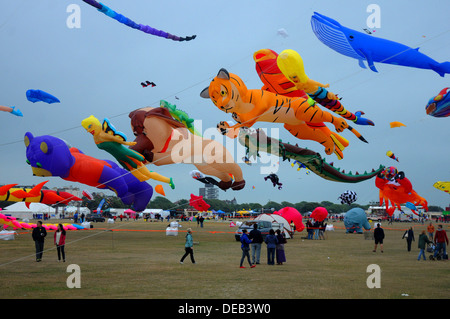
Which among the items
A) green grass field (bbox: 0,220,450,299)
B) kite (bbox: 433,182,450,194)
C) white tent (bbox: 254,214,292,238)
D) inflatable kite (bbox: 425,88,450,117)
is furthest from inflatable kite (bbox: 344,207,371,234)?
inflatable kite (bbox: 425,88,450,117)

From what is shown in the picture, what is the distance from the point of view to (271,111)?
1523 cm

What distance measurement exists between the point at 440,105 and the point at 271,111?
5.29m

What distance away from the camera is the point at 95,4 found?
12.1m

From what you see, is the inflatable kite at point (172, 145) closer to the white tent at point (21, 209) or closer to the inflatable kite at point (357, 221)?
the inflatable kite at point (357, 221)

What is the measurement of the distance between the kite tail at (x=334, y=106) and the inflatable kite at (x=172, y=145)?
5.58 meters

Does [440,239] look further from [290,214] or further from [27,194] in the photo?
[27,194]

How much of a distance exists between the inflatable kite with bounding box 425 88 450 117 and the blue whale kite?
814 mm

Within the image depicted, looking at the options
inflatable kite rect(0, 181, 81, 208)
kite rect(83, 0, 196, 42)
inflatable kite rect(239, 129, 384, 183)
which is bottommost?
inflatable kite rect(0, 181, 81, 208)

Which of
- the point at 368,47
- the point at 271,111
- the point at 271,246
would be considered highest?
the point at 368,47

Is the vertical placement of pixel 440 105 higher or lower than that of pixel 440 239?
higher

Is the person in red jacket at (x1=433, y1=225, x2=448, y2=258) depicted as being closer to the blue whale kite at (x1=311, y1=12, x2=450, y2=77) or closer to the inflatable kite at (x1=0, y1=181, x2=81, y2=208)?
the blue whale kite at (x1=311, y1=12, x2=450, y2=77)

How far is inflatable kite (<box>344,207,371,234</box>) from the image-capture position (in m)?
36.5

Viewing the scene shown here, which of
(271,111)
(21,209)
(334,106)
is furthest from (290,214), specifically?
(21,209)
